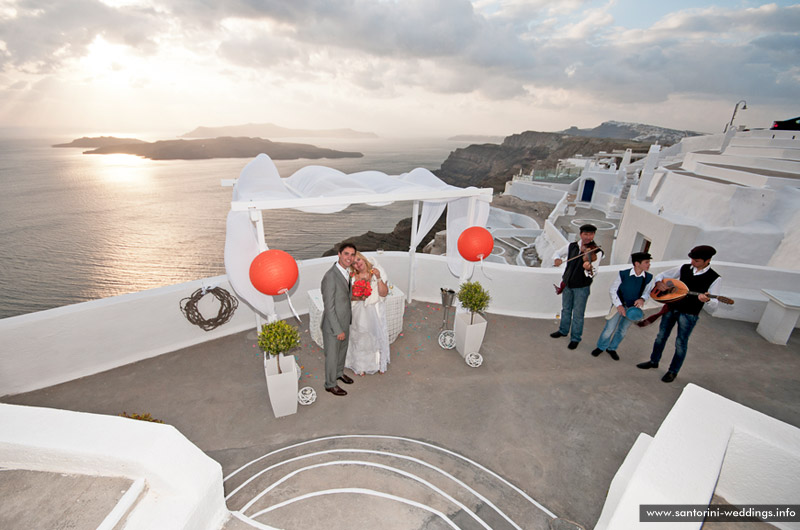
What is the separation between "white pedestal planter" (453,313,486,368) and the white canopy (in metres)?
1.11

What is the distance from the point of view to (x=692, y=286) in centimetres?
480

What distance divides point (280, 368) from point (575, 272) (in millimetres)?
4709

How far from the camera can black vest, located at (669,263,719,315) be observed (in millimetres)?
4711

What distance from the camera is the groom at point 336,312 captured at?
4.47m

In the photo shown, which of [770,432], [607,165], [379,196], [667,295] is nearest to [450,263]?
[379,196]

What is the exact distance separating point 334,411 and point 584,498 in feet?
9.83

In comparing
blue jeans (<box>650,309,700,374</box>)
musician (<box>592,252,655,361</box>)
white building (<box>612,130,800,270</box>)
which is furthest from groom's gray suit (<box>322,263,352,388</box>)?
white building (<box>612,130,800,270</box>)

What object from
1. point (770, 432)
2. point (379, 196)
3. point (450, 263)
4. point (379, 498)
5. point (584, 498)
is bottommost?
point (584, 498)

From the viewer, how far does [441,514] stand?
10.1 ft

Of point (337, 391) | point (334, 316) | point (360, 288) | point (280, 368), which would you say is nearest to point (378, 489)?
point (337, 391)

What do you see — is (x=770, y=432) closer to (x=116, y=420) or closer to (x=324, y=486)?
(x=324, y=486)

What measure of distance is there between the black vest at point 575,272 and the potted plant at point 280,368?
4.40 meters

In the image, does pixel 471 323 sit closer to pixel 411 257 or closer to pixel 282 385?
pixel 411 257

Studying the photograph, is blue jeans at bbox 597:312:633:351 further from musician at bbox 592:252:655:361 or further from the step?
the step
